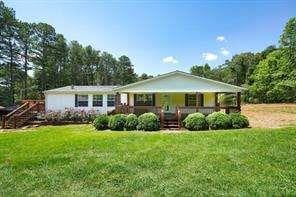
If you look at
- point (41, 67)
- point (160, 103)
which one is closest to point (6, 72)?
point (41, 67)

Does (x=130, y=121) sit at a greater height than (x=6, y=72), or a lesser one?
lesser

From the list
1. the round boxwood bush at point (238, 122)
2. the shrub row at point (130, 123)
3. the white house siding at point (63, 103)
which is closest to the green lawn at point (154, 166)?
the round boxwood bush at point (238, 122)

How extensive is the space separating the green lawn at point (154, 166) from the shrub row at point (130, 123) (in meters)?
5.61

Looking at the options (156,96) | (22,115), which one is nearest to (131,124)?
(156,96)

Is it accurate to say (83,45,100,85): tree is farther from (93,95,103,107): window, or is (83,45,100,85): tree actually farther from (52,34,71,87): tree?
(93,95,103,107): window

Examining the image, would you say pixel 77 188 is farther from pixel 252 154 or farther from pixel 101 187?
pixel 252 154

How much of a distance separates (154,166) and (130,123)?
12380mm

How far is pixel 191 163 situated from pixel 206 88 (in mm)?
17801

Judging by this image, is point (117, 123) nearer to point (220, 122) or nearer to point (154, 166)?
point (220, 122)

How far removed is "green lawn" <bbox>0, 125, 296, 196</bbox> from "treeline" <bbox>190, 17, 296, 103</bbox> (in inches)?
1257

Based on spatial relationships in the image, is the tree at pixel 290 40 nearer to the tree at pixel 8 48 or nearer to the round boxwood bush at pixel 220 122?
the round boxwood bush at pixel 220 122

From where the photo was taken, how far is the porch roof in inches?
1199

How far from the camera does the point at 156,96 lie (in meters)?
34.0

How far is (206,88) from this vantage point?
30.5 metres
